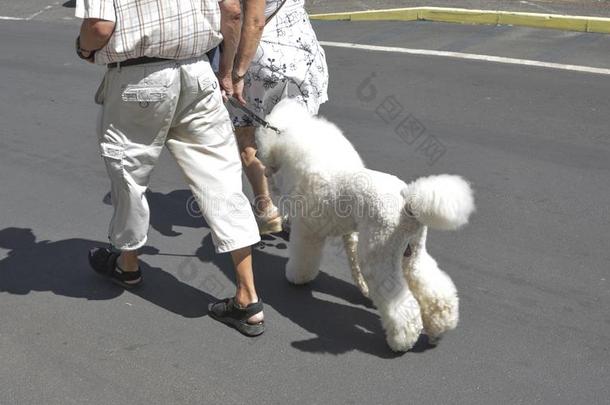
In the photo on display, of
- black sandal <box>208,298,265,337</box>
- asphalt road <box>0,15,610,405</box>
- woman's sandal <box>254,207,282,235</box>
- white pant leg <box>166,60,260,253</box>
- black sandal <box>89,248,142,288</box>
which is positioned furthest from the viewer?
woman's sandal <box>254,207,282,235</box>

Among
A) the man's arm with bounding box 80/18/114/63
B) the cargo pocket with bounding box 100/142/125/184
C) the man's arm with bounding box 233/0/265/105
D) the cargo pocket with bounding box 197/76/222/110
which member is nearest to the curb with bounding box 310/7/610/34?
the man's arm with bounding box 233/0/265/105

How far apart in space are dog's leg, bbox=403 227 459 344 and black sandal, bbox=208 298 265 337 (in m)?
0.77

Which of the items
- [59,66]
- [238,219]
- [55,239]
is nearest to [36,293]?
[55,239]

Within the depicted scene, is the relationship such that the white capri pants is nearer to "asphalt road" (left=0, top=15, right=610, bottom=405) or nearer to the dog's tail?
"asphalt road" (left=0, top=15, right=610, bottom=405)

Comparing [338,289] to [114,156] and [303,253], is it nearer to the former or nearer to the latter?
[303,253]

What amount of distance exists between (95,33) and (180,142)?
27.5 inches

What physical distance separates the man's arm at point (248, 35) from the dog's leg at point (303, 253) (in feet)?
2.65

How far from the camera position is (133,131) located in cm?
356

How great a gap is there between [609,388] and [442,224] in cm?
102

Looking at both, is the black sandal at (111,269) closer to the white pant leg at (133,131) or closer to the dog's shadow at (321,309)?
the white pant leg at (133,131)

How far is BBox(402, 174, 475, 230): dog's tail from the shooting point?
308cm

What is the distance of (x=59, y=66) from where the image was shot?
369 inches

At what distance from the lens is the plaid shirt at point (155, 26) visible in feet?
10.4

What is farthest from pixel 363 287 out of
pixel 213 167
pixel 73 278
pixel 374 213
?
pixel 73 278
